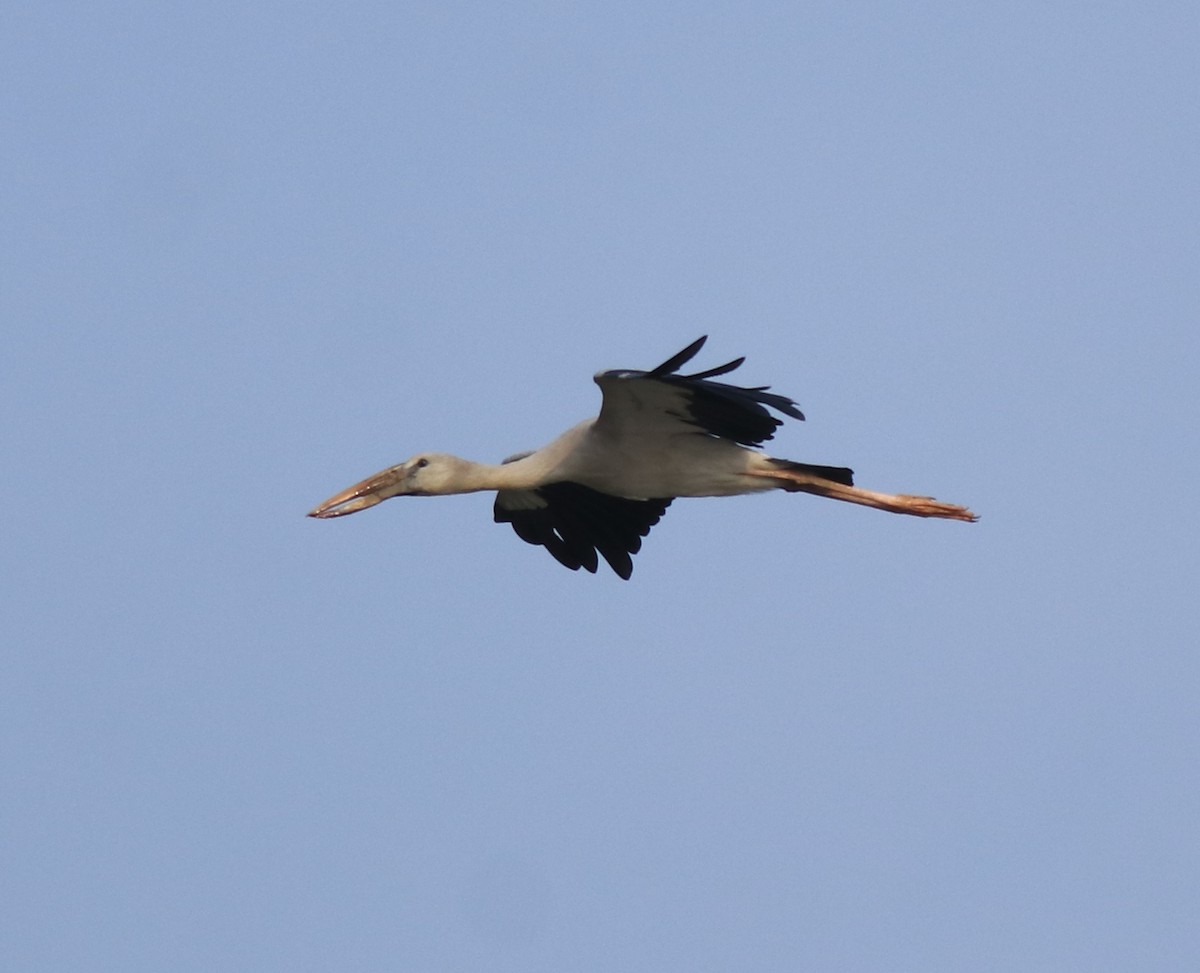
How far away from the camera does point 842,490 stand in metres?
17.3

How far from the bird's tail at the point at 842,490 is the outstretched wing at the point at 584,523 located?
5.49 ft

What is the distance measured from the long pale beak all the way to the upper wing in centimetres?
185

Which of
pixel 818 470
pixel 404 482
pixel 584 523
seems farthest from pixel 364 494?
pixel 818 470

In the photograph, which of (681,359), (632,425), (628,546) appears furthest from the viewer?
(628,546)

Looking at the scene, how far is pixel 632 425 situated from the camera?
652 inches

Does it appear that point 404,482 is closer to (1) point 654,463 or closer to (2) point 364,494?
(2) point 364,494

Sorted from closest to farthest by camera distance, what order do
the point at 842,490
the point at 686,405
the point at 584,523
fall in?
the point at 686,405, the point at 842,490, the point at 584,523

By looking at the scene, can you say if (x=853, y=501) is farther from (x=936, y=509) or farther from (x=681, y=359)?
(x=681, y=359)

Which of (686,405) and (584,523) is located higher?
(686,405)

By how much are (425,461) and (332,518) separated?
2.71 ft

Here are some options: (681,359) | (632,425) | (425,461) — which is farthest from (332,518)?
(681,359)

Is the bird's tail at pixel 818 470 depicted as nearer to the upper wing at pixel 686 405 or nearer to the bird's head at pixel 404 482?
the upper wing at pixel 686 405

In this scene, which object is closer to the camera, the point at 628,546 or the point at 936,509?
the point at 936,509

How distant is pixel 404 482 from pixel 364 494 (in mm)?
317
